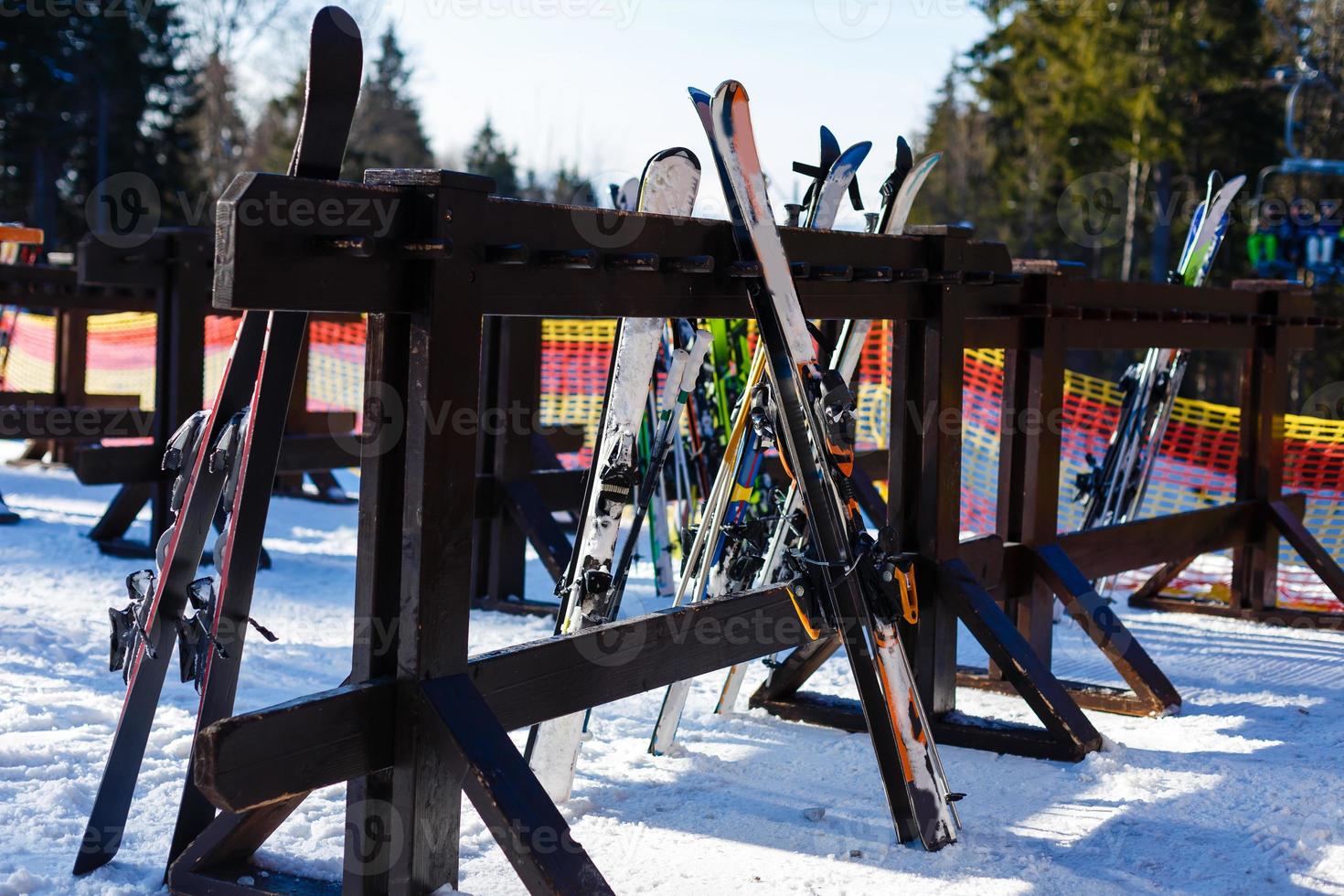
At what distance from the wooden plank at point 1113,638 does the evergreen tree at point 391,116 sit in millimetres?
34475

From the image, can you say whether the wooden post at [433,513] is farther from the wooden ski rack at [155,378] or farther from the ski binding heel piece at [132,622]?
the wooden ski rack at [155,378]

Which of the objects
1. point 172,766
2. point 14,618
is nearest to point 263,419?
point 172,766

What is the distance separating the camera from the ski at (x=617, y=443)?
3.56 metres

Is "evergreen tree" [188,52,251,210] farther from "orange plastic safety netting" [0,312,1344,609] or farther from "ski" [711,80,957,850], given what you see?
"ski" [711,80,957,850]

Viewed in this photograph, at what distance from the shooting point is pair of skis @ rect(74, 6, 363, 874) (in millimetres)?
2742

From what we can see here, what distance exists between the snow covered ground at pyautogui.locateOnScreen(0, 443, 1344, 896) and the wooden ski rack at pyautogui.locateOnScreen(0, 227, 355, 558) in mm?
1043

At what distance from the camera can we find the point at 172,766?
3.88 meters

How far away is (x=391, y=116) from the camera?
4634 cm

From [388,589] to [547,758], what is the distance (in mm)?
1166

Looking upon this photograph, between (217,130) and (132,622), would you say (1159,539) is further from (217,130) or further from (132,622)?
(217,130)

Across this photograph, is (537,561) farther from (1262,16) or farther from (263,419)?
(1262,16)

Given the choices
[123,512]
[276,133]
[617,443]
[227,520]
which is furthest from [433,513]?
[276,133]

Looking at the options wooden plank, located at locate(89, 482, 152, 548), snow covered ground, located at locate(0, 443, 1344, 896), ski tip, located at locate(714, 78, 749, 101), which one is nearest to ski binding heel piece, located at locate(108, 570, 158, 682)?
snow covered ground, located at locate(0, 443, 1344, 896)

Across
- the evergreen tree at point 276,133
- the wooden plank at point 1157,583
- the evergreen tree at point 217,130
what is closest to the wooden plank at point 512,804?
the wooden plank at point 1157,583
